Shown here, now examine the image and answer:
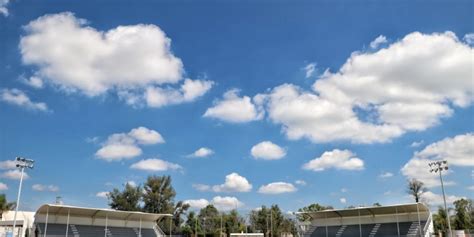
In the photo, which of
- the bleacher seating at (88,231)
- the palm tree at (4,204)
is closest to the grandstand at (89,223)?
the bleacher seating at (88,231)

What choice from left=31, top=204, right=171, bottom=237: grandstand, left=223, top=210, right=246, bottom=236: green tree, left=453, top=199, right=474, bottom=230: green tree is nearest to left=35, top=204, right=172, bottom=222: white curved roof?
left=31, top=204, right=171, bottom=237: grandstand

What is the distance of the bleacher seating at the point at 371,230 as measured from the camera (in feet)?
142

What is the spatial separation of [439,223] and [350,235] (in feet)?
84.3

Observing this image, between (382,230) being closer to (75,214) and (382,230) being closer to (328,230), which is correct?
(328,230)

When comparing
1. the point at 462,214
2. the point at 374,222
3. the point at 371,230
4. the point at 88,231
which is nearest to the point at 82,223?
the point at 88,231

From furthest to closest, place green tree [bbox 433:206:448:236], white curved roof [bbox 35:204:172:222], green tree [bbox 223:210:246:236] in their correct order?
green tree [bbox 223:210:246:236]
green tree [bbox 433:206:448:236]
white curved roof [bbox 35:204:172:222]

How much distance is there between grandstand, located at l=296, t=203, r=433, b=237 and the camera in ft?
139

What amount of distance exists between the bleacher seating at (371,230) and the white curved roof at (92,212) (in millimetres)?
20318

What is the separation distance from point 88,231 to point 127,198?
27.6 metres

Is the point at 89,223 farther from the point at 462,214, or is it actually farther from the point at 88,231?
the point at 462,214

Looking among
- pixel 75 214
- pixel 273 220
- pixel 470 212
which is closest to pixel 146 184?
pixel 273 220

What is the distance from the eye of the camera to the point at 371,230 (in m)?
46.1

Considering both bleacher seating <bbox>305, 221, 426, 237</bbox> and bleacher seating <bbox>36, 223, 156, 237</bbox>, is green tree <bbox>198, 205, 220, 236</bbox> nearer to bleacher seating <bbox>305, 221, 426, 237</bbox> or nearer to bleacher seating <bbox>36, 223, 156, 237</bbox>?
bleacher seating <bbox>36, 223, 156, 237</bbox>

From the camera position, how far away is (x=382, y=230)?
1780 inches
